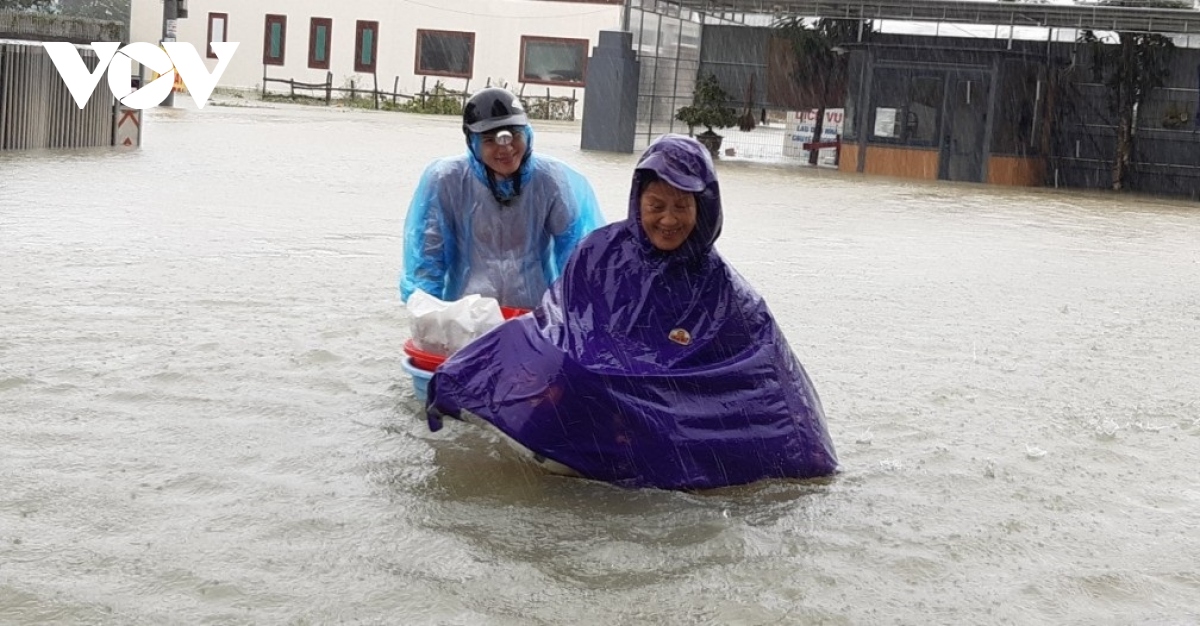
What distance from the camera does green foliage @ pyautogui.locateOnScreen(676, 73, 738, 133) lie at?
95.3 ft

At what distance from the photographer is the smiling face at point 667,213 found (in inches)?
202

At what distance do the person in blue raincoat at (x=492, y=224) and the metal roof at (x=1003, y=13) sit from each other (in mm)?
20550

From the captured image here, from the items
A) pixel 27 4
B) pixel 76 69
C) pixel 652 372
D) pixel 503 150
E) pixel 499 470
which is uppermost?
pixel 27 4

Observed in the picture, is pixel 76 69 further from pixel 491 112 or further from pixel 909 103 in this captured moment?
pixel 491 112

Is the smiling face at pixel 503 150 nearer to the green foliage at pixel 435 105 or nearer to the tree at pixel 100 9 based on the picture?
the green foliage at pixel 435 105

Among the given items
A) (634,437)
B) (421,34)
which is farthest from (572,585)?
(421,34)

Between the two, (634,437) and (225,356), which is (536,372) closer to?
(634,437)

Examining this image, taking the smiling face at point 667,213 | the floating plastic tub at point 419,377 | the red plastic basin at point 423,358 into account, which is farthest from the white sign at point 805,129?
the smiling face at point 667,213

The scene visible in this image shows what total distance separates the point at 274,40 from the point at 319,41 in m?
1.38

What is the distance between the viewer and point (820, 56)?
2919cm

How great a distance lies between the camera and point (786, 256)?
12984 millimetres

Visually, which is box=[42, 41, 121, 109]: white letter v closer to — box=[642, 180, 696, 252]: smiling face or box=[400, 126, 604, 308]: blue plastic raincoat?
box=[400, 126, 604, 308]: blue plastic raincoat

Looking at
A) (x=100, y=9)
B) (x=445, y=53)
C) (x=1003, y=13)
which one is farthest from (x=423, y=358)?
(x=100, y=9)

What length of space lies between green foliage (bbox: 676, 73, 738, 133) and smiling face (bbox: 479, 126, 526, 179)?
75.5ft
